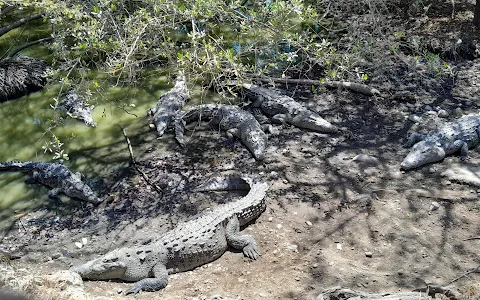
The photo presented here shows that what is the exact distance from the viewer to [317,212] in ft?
17.1

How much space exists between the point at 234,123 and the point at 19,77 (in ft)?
12.4

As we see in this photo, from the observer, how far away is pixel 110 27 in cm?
594

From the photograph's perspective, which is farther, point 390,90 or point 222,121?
point 390,90

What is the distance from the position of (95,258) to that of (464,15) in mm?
8061

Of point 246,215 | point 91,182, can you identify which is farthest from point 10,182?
point 246,215

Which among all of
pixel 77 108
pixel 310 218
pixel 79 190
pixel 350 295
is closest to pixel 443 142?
pixel 310 218

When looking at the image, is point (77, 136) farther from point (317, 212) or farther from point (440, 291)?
point (440, 291)

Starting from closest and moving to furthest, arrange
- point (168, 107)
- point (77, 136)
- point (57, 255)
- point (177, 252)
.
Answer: point (177, 252)
point (57, 255)
point (77, 136)
point (168, 107)

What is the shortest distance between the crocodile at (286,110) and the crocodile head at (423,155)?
1130 millimetres

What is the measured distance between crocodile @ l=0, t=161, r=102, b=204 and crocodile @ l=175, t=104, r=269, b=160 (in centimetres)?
143

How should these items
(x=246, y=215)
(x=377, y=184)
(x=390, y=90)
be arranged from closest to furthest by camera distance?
(x=246, y=215)
(x=377, y=184)
(x=390, y=90)

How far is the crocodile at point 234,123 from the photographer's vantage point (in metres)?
6.36

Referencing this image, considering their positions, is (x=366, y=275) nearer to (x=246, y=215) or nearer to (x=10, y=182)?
(x=246, y=215)

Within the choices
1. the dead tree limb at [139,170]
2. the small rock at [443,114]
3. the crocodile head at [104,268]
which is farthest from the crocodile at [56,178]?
the small rock at [443,114]
